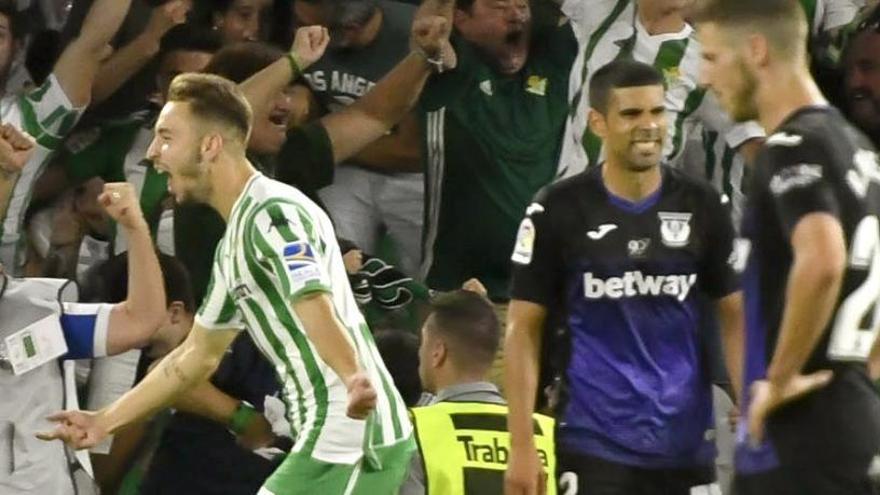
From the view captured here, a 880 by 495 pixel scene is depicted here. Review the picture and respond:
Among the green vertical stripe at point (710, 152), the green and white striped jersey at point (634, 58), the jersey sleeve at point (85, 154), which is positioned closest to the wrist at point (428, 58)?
the green and white striped jersey at point (634, 58)

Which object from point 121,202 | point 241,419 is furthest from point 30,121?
point 121,202

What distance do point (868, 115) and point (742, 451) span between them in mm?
4556

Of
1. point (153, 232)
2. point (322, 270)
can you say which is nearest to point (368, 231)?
point (153, 232)

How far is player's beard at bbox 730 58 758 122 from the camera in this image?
613 centimetres

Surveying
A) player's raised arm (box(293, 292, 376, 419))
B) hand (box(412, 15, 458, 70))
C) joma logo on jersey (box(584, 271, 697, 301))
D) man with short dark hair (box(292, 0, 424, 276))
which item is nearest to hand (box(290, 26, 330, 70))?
hand (box(412, 15, 458, 70))

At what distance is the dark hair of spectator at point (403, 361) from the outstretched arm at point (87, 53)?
2070mm

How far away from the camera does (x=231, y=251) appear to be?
7164 millimetres

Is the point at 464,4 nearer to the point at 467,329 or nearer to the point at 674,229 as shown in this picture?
the point at 467,329

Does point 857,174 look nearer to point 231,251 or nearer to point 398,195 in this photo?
point 231,251

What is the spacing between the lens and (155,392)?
7.41 metres

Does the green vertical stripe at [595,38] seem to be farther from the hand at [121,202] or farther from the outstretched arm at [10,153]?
the hand at [121,202]

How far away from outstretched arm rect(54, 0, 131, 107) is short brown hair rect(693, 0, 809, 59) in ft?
15.3

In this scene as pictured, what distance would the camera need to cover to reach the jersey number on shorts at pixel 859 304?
5.96 meters

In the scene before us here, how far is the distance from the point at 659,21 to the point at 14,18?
2.82 m
